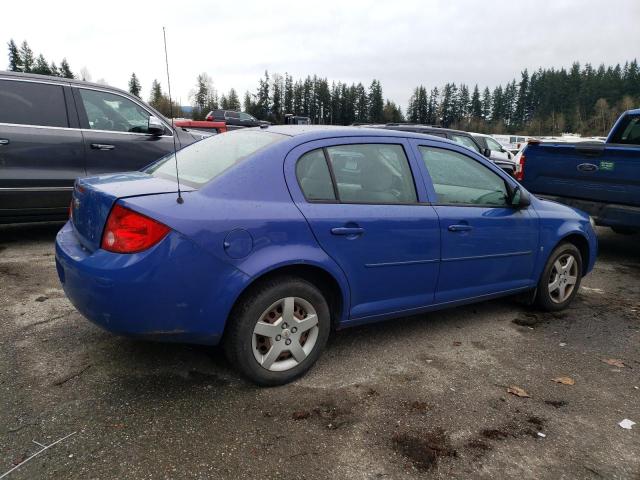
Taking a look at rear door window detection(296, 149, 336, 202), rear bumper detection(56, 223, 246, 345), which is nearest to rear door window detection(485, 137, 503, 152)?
rear door window detection(296, 149, 336, 202)

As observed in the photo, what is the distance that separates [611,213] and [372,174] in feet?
13.9

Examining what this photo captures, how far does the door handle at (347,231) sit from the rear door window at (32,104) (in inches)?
169

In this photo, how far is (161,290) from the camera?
2.53m

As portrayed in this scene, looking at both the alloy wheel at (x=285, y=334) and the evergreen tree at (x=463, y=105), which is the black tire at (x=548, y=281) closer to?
the alloy wheel at (x=285, y=334)

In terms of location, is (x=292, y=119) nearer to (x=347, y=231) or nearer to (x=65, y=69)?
(x=347, y=231)

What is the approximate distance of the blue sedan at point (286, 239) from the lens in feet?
8.45

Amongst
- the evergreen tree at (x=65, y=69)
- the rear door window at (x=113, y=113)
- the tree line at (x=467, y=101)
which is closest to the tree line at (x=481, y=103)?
the tree line at (x=467, y=101)

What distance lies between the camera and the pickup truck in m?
5.87

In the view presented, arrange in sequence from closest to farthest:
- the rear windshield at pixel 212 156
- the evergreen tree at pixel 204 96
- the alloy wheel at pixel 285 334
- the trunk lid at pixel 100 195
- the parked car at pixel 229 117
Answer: the trunk lid at pixel 100 195
the alloy wheel at pixel 285 334
the rear windshield at pixel 212 156
the parked car at pixel 229 117
the evergreen tree at pixel 204 96

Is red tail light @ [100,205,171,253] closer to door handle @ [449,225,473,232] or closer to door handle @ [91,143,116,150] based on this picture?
door handle @ [449,225,473,232]

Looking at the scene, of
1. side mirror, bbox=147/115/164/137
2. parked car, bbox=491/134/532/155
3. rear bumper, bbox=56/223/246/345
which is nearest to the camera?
rear bumper, bbox=56/223/246/345

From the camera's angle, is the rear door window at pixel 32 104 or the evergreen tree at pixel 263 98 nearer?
the rear door window at pixel 32 104

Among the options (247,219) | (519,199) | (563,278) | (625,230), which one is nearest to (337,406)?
(247,219)

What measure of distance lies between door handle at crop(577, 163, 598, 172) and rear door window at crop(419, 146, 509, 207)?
289 cm
